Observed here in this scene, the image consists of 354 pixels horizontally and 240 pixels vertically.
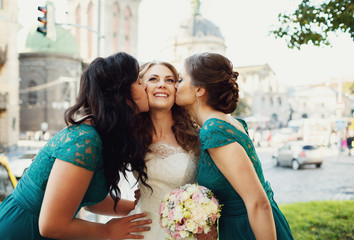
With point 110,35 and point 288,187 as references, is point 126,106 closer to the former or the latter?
point 288,187

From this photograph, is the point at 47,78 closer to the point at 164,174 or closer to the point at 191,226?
the point at 164,174

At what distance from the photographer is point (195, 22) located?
67.4 m

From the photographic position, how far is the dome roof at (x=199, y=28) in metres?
65.2

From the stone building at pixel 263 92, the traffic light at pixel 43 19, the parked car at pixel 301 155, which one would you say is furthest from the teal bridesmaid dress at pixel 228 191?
the stone building at pixel 263 92

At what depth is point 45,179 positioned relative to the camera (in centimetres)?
194

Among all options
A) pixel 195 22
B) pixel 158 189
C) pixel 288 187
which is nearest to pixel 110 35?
pixel 195 22

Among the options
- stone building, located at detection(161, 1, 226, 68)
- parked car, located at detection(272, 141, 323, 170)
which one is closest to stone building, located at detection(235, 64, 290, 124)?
stone building, located at detection(161, 1, 226, 68)

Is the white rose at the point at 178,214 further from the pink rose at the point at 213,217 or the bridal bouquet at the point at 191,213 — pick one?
the pink rose at the point at 213,217

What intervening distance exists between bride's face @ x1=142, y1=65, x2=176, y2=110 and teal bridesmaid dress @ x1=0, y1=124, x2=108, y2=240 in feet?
4.26

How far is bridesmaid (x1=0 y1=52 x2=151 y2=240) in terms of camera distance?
1790 mm

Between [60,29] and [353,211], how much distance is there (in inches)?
1667

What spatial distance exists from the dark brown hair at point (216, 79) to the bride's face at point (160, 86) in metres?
0.63

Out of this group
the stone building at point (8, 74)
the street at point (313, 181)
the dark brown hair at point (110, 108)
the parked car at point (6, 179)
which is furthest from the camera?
the stone building at point (8, 74)

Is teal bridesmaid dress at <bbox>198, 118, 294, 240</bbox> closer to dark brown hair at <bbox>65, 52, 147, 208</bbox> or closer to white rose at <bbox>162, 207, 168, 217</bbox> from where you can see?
white rose at <bbox>162, 207, 168, 217</bbox>
